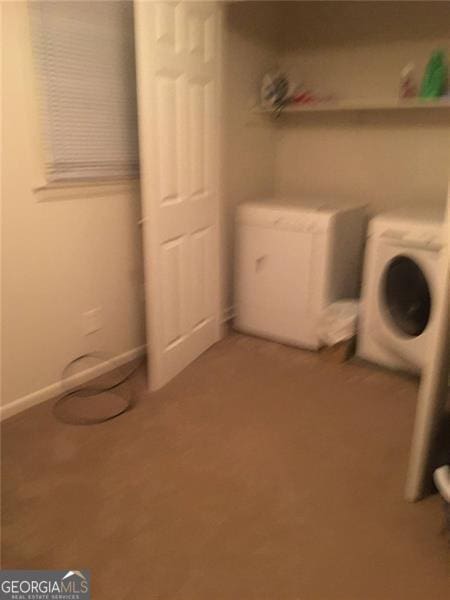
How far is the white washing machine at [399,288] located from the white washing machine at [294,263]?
24 cm

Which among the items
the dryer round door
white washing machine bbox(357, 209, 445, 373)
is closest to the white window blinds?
white washing machine bbox(357, 209, 445, 373)

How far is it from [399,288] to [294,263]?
58 centimetres

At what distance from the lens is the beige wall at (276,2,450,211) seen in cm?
291

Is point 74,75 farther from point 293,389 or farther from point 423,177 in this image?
point 423,177

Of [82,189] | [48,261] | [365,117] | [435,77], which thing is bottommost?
[48,261]

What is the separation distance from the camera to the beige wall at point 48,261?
1988 millimetres

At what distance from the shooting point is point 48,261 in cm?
225

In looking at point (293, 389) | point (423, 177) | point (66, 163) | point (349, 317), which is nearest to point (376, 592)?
point (293, 389)

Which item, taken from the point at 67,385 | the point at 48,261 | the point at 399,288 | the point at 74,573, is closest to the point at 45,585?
the point at 74,573

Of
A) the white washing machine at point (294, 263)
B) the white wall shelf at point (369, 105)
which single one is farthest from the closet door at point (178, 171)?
the white wall shelf at point (369, 105)

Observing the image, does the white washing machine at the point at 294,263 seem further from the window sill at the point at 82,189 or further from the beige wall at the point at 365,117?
the window sill at the point at 82,189

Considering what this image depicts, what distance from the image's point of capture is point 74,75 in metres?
2.14

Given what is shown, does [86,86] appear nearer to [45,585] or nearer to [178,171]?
[178,171]

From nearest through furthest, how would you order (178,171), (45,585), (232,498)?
(45,585) < (232,498) < (178,171)
